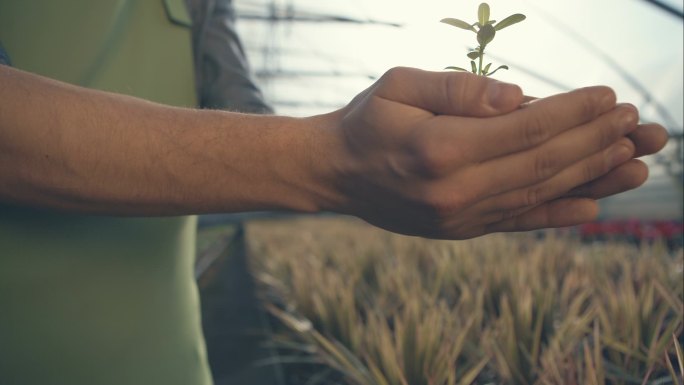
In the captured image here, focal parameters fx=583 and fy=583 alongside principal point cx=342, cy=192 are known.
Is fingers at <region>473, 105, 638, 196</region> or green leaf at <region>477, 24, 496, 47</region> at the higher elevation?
green leaf at <region>477, 24, 496, 47</region>

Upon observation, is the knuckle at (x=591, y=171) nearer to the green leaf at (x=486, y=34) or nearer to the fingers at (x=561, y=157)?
the fingers at (x=561, y=157)

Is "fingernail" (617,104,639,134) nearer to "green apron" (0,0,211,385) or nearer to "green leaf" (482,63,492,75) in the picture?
"green leaf" (482,63,492,75)

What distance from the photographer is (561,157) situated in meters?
0.39

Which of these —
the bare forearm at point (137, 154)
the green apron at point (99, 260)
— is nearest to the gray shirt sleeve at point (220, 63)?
the green apron at point (99, 260)

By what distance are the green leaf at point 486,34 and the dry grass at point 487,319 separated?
15.6 inches

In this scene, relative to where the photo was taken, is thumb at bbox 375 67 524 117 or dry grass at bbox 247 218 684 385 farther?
dry grass at bbox 247 218 684 385

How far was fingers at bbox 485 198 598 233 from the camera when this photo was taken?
0.45m

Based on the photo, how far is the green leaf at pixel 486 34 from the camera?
365 mm

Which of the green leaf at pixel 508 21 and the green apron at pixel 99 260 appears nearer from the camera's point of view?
the green leaf at pixel 508 21

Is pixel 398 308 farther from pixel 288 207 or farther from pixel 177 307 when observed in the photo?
pixel 288 207

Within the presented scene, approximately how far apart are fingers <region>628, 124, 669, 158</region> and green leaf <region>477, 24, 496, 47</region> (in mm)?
133

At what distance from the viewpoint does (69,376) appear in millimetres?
610

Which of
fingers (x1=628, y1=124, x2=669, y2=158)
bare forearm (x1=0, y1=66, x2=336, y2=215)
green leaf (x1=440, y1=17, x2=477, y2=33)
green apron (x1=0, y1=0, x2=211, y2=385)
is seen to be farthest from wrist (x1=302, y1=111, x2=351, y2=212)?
green apron (x1=0, y1=0, x2=211, y2=385)

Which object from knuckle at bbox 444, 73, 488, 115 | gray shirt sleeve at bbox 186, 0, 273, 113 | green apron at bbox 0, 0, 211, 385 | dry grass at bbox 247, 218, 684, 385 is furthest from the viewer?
dry grass at bbox 247, 218, 684, 385
